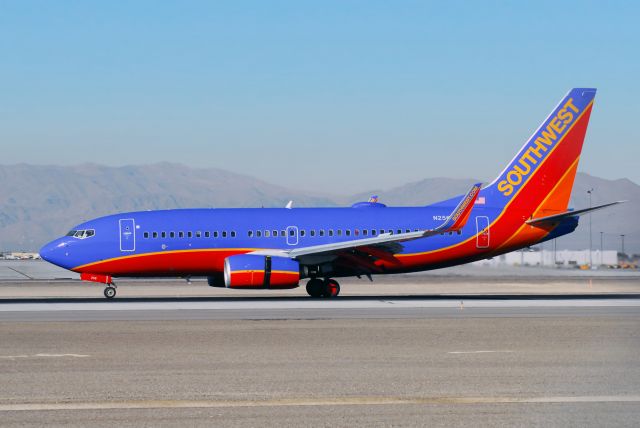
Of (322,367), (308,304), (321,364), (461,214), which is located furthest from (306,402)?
(461,214)

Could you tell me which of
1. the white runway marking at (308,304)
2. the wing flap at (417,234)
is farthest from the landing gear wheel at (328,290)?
the white runway marking at (308,304)

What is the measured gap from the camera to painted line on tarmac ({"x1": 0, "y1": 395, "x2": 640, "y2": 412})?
1549cm

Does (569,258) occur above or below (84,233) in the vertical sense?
below

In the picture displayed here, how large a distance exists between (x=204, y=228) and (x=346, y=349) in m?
22.2

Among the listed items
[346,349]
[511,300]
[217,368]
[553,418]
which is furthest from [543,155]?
[553,418]

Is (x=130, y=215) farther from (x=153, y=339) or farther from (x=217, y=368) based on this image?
(x=217, y=368)

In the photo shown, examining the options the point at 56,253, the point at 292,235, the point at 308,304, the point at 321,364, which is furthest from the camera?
the point at 292,235

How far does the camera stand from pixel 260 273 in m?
41.4

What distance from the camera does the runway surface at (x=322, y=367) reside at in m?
14.8

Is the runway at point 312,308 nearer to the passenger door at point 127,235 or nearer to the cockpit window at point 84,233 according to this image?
the passenger door at point 127,235

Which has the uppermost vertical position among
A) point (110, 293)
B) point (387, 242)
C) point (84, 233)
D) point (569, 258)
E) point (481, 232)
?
point (84, 233)

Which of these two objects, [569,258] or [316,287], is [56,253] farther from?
[569,258]

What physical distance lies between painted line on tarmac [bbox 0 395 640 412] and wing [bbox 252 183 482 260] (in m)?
25.0

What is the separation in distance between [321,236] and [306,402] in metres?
29.0
